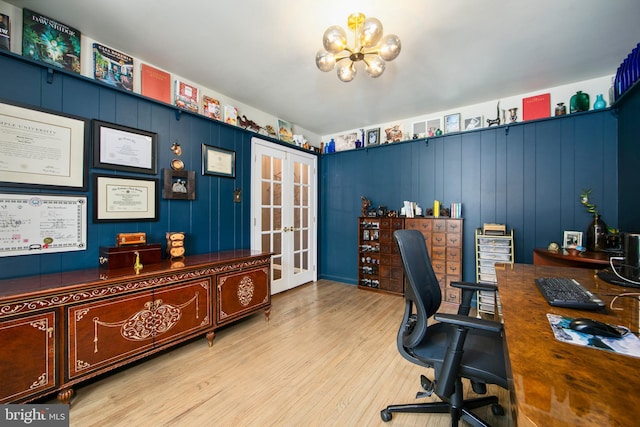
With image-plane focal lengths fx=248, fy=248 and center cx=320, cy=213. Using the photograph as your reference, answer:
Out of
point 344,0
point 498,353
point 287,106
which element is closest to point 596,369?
point 498,353

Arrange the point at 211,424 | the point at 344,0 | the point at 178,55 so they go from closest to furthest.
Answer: the point at 211,424 < the point at 344,0 < the point at 178,55

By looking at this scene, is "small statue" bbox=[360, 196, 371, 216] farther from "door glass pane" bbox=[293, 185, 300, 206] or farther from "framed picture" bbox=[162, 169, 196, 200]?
"framed picture" bbox=[162, 169, 196, 200]

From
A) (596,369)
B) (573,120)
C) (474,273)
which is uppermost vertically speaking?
(573,120)

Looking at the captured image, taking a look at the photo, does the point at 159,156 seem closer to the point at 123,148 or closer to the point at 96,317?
the point at 123,148

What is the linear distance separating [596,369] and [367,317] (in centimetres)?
248

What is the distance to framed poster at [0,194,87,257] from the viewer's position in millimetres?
1730

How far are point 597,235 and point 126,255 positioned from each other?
4.45 metres

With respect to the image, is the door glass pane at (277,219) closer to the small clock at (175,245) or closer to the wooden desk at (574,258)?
the small clock at (175,245)

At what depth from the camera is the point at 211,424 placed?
1479mm

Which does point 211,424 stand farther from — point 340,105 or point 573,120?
→ point 573,120

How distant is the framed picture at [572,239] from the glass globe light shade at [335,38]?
315 cm

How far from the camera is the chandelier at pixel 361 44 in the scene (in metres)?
1.61

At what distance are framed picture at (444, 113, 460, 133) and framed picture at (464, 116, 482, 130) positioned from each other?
10 centimetres

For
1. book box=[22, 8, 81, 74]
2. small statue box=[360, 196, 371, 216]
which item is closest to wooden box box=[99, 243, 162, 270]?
book box=[22, 8, 81, 74]
